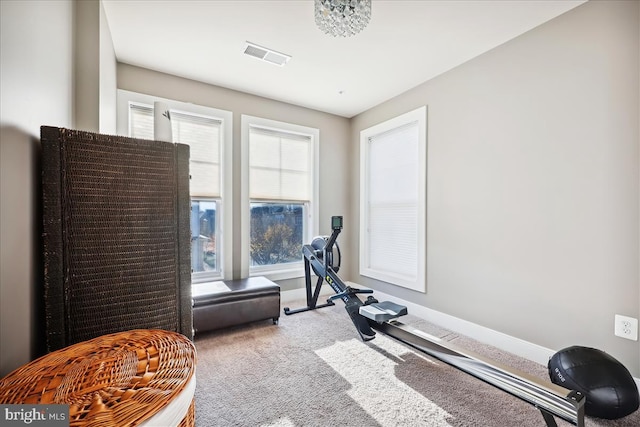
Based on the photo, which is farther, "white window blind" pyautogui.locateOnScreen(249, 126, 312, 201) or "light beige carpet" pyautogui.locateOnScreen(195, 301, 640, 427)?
"white window blind" pyautogui.locateOnScreen(249, 126, 312, 201)

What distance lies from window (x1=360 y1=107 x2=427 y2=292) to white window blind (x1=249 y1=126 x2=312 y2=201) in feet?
2.78

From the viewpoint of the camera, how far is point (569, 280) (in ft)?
6.88

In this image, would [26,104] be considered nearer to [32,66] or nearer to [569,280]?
[32,66]

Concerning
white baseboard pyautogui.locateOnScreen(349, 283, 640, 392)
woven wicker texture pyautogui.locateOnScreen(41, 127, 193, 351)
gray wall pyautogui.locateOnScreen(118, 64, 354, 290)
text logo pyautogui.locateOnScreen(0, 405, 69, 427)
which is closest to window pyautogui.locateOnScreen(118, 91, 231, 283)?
gray wall pyautogui.locateOnScreen(118, 64, 354, 290)

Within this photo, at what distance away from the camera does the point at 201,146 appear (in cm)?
325

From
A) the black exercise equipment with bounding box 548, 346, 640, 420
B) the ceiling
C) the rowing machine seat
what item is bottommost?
the black exercise equipment with bounding box 548, 346, 640, 420

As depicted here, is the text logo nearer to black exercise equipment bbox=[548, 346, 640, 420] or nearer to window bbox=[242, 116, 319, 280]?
black exercise equipment bbox=[548, 346, 640, 420]

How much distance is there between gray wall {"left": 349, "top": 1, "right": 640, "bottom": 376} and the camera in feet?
6.15

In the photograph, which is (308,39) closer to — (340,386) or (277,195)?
(277,195)

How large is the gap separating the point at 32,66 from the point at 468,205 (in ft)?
10.4

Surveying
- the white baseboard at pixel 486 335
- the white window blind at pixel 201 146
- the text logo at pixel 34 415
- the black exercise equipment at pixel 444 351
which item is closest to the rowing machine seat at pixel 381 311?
the black exercise equipment at pixel 444 351

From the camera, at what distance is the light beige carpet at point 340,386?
1604 millimetres

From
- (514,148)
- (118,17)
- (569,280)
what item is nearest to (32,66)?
(118,17)

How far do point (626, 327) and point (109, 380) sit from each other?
2814mm
